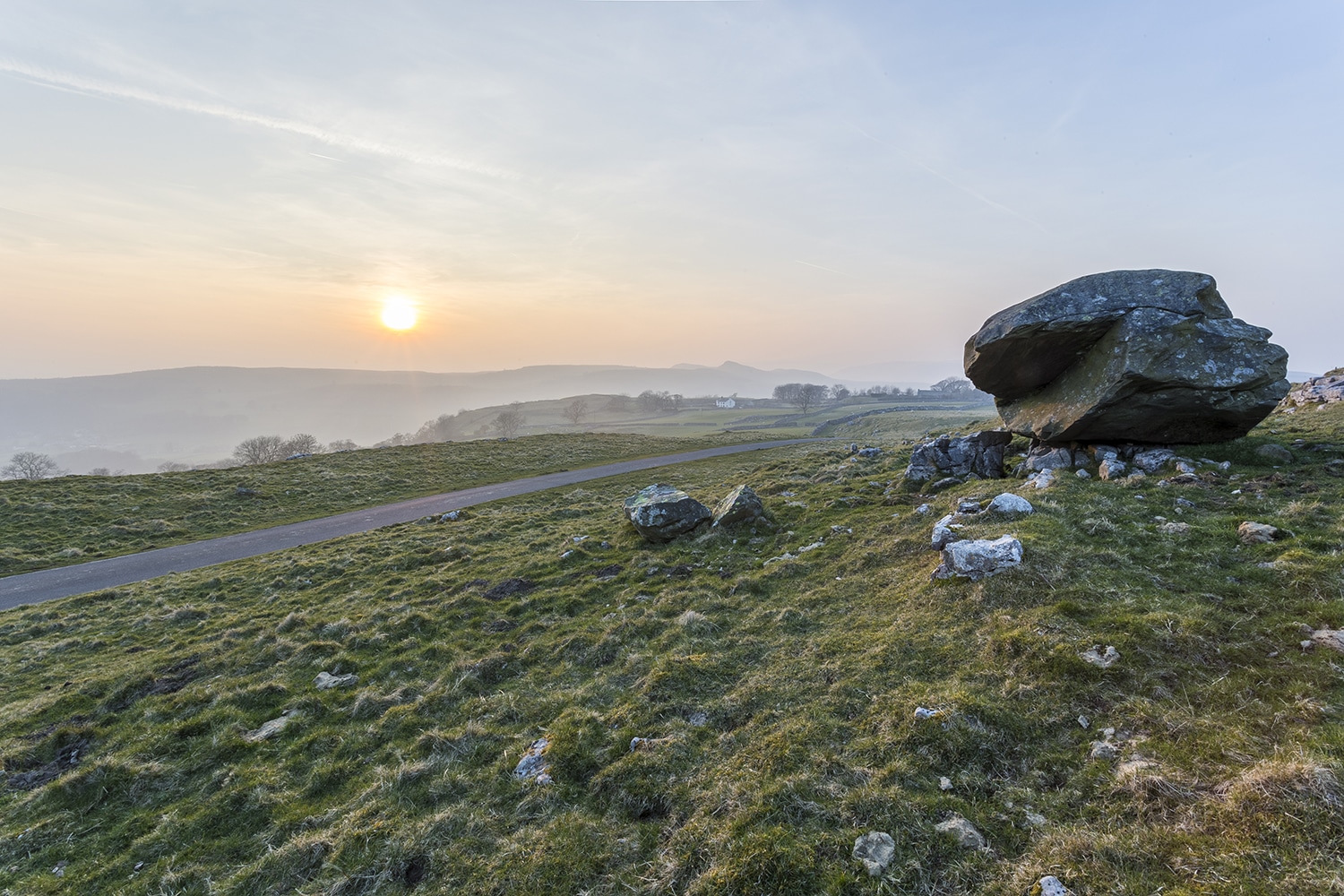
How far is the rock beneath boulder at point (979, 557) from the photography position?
9049 mm

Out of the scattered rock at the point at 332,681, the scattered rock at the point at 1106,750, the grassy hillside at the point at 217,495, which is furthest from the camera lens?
the grassy hillside at the point at 217,495

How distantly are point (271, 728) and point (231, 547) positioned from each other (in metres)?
21.1

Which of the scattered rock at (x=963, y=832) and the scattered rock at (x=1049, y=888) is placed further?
the scattered rock at (x=963, y=832)

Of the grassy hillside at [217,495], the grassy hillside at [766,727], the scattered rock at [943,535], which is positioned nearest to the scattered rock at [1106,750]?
the grassy hillside at [766,727]

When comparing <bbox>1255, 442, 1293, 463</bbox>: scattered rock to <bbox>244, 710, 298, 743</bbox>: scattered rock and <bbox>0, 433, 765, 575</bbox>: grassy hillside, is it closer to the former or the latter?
<bbox>244, 710, 298, 743</bbox>: scattered rock

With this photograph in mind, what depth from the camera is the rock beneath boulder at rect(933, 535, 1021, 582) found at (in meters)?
9.05

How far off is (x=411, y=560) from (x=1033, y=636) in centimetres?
1895

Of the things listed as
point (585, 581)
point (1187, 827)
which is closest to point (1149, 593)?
point (1187, 827)

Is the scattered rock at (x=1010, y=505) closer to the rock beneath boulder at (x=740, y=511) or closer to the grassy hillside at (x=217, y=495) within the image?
the rock beneath boulder at (x=740, y=511)

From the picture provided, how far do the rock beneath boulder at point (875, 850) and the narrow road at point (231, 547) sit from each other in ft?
89.7

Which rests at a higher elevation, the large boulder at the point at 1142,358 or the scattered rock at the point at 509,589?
the large boulder at the point at 1142,358

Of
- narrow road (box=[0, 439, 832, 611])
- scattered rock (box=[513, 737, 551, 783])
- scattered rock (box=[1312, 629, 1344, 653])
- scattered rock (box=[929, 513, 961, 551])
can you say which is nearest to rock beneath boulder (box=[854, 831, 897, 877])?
scattered rock (box=[513, 737, 551, 783])

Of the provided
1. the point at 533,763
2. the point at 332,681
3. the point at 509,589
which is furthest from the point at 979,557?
the point at 332,681

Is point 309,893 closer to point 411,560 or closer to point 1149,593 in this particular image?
point 1149,593
